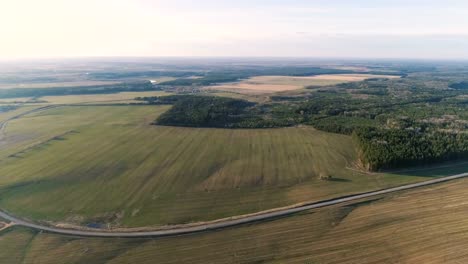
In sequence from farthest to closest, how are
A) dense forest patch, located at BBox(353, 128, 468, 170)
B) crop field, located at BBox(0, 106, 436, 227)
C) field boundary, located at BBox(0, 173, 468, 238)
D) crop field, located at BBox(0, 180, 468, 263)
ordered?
dense forest patch, located at BBox(353, 128, 468, 170) < crop field, located at BBox(0, 106, 436, 227) < field boundary, located at BBox(0, 173, 468, 238) < crop field, located at BBox(0, 180, 468, 263)

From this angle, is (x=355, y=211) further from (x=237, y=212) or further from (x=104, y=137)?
(x=104, y=137)

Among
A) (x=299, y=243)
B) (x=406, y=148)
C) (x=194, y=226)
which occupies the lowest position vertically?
(x=299, y=243)

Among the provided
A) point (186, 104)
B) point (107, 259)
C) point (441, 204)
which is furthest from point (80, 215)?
point (186, 104)

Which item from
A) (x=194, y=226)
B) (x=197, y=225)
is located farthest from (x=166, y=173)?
(x=194, y=226)

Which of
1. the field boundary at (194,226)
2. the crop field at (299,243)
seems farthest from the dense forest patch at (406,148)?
the crop field at (299,243)

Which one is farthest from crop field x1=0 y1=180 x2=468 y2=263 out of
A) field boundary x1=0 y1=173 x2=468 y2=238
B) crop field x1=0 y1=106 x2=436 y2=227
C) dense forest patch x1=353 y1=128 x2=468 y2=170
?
dense forest patch x1=353 y1=128 x2=468 y2=170

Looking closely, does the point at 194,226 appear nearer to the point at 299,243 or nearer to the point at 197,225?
the point at 197,225

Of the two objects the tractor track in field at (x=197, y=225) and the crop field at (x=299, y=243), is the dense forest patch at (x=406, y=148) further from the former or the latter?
the crop field at (x=299, y=243)

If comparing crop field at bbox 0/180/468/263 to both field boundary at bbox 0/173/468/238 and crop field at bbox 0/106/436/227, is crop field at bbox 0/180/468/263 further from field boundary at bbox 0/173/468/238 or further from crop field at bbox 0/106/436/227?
crop field at bbox 0/106/436/227
